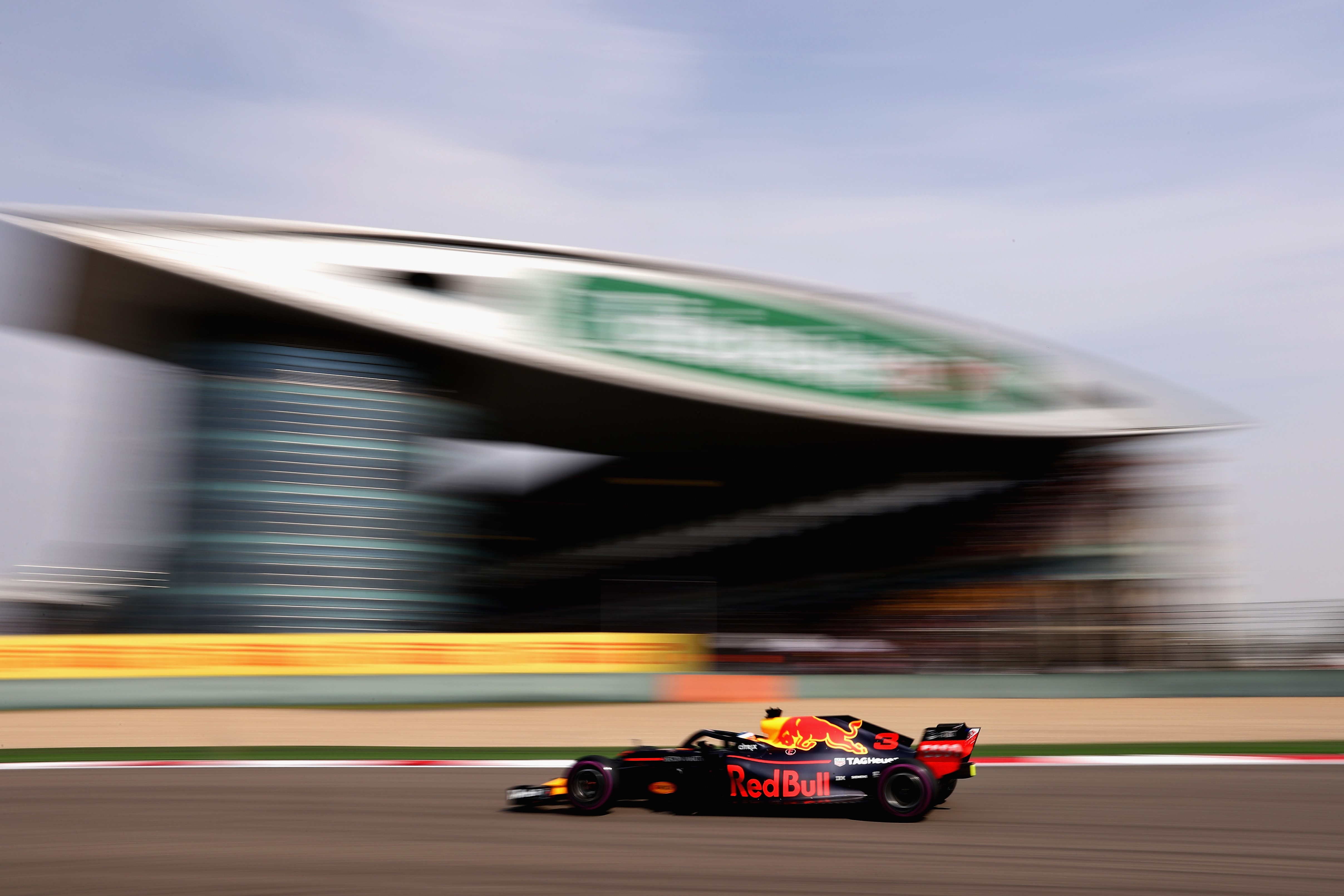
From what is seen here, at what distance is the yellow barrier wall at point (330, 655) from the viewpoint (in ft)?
57.2

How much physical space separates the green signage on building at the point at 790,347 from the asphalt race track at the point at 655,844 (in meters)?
20.7

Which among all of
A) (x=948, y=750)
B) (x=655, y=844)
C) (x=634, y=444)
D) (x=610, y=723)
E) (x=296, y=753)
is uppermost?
(x=634, y=444)

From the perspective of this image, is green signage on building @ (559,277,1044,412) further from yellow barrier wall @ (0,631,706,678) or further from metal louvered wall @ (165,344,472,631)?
yellow barrier wall @ (0,631,706,678)

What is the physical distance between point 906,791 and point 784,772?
2.64 feet

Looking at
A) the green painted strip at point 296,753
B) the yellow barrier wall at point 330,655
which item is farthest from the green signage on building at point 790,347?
the green painted strip at point 296,753

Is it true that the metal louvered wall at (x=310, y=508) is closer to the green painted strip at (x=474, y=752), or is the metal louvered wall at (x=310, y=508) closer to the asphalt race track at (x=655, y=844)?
the green painted strip at (x=474, y=752)

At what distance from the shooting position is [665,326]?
1179 inches

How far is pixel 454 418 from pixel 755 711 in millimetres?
14123

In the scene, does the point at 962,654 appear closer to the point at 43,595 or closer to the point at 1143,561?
the point at 1143,561

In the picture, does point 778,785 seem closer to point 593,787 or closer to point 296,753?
point 593,787

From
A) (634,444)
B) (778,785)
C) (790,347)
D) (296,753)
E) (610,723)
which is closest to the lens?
(778,785)

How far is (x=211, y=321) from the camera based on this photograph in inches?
1048

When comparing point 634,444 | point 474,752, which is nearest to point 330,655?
point 474,752

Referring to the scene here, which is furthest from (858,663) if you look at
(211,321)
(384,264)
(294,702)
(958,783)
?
(211,321)
